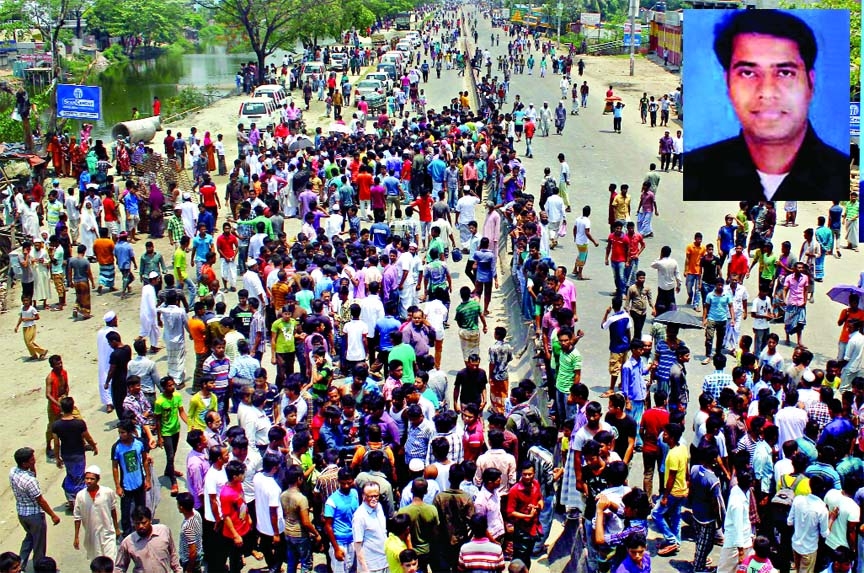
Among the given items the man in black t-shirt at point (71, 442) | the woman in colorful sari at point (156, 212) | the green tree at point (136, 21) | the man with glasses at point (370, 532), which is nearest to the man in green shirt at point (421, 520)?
the man with glasses at point (370, 532)

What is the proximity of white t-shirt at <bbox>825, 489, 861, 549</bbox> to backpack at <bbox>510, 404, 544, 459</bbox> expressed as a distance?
2.48m

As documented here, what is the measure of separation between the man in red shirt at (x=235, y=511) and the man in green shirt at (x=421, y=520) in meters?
1.43

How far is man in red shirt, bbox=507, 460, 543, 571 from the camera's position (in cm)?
814

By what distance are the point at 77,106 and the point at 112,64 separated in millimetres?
60516

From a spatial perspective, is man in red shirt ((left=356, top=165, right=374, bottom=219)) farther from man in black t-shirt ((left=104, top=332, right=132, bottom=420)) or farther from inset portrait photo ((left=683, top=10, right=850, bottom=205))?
inset portrait photo ((left=683, top=10, right=850, bottom=205))

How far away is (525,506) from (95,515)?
359 centimetres

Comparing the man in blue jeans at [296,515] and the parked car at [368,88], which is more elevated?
the parked car at [368,88]

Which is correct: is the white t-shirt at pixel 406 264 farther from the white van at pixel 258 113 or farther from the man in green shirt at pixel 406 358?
the white van at pixel 258 113

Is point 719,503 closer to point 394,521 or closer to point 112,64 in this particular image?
point 394,521

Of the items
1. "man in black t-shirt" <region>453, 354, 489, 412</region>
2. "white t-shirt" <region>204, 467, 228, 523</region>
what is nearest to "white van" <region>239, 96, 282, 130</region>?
"man in black t-shirt" <region>453, 354, 489, 412</region>

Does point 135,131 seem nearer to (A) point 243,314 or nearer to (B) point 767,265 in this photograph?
(A) point 243,314

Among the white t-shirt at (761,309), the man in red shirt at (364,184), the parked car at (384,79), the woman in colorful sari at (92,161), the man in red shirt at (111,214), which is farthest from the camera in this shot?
the parked car at (384,79)

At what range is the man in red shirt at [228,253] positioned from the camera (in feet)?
53.7

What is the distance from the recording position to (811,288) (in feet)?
47.3
